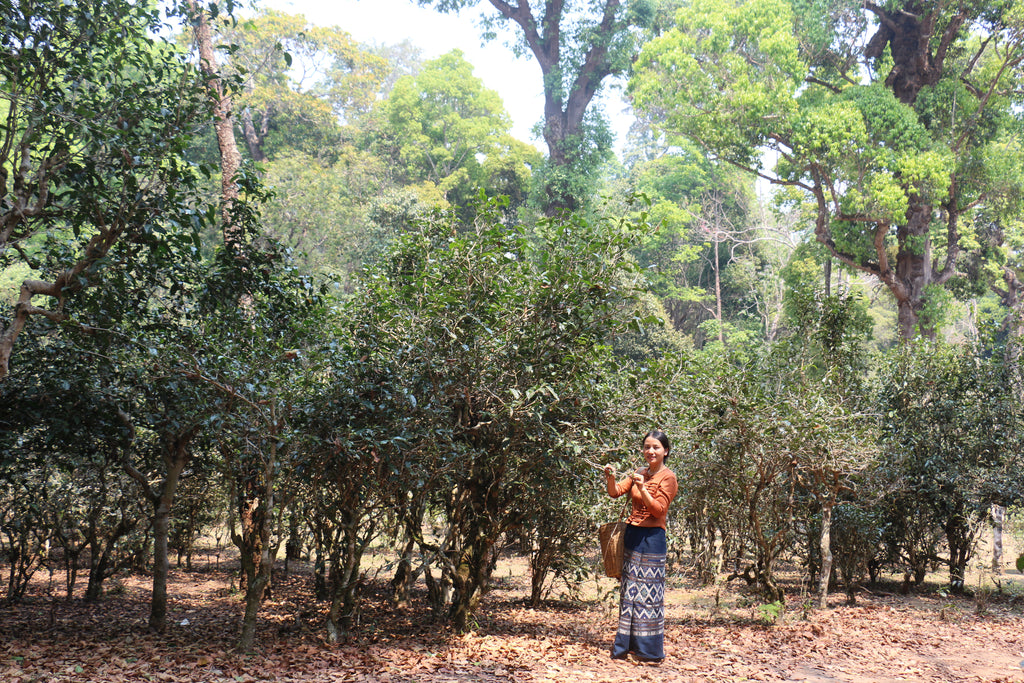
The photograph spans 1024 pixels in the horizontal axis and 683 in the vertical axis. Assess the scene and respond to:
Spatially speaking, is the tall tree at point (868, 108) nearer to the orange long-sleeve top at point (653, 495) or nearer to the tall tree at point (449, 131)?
the orange long-sleeve top at point (653, 495)

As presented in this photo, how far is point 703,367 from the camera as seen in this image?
862 centimetres

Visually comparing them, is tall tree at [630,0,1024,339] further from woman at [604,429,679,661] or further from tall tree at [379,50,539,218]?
tall tree at [379,50,539,218]

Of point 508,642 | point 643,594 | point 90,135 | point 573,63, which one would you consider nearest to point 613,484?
point 643,594

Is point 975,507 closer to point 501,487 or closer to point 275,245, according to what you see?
point 501,487

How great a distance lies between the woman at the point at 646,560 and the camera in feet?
20.1

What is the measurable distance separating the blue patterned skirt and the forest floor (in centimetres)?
18

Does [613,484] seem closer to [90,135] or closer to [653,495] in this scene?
[653,495]

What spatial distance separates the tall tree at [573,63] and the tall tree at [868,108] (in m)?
6.12

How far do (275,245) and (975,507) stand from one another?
982cm

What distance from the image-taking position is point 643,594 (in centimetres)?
614

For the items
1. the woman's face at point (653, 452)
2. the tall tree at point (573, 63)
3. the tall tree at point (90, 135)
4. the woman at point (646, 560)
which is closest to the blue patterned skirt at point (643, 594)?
the woman at point (646, 560)

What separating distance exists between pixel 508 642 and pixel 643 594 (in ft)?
5.08

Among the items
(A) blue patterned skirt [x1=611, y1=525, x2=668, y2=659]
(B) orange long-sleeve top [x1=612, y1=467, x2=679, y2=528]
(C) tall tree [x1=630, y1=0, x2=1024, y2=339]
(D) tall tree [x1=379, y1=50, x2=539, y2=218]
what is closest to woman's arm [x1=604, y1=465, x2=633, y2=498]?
(B) orange long-sleeve top [x1=612, y1=467, x2=679, y2=528]

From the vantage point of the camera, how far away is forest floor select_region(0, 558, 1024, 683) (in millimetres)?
5781
